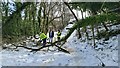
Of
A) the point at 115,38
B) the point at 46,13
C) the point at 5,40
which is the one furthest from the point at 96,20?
the point at 46,13

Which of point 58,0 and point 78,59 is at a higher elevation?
point 58,0

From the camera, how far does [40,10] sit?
1414 inches

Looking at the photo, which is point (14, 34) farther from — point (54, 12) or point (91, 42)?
point (54, 12)

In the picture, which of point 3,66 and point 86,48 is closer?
point 3,66

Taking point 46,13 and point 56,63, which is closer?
point 56,63

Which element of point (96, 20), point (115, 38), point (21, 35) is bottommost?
point (21, 35)

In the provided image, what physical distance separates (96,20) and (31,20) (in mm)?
33982

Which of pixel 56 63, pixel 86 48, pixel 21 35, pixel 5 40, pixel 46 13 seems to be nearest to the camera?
pixel 56 63

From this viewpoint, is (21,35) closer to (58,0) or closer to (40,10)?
(40,10)

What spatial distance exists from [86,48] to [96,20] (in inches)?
616

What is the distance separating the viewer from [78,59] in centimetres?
1557

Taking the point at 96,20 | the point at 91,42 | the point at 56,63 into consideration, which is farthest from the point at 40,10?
the point at 96,20

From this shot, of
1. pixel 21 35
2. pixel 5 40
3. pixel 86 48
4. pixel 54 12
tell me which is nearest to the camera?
pixel 86 48

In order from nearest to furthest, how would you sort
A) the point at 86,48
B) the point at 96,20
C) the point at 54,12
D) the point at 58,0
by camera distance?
the point at 96,20 → the point at 86,48 → the point at 58,0 → the point at 54,12
